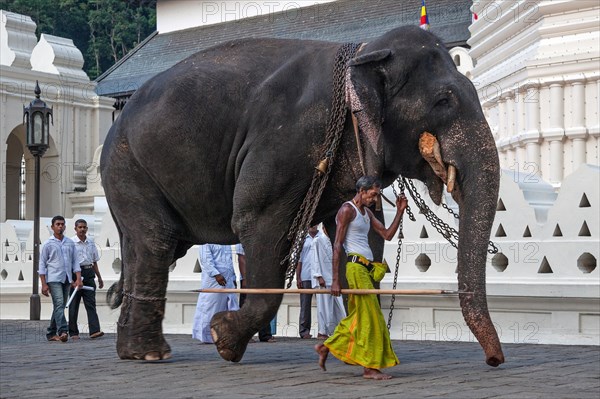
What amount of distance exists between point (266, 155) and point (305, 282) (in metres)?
4.88

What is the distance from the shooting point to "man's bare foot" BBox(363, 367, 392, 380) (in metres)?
7.89

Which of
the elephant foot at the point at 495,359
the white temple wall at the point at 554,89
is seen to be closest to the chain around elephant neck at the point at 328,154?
the elephant foot at the point at 495,359

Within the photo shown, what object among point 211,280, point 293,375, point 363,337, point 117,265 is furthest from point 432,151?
point 117,265

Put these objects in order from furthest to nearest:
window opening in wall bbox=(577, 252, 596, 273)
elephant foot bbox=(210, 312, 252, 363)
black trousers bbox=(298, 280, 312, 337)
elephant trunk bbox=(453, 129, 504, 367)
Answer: black trousers bbox=(298, 280, 312, 337) → window opening in wall bbox=(577, 252, 596, 273) → elephant foot bbox=(210, 312, 252, 363) → elephant trunk bbox=(453, 129, 504, 367)

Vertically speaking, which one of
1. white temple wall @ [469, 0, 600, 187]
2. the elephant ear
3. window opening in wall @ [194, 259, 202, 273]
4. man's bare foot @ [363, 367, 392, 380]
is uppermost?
white temple wall @ [469, 0, 600, 187]

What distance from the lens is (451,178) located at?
7996 millimetres

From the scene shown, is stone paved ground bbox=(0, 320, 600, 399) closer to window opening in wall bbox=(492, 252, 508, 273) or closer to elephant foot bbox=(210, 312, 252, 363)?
elephant foot bbox=(210, 312, 252, 363)

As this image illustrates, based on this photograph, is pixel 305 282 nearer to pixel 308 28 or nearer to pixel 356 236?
pixel 356 236

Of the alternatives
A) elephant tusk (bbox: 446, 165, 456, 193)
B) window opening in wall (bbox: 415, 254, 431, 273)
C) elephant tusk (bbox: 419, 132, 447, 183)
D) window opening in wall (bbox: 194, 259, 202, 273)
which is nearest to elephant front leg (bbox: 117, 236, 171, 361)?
elephant tusk (bbox: 419, 132, 447, 183)

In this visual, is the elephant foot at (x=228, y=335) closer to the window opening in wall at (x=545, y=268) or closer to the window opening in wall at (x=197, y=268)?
the window opening in wall at (x=545, y=268)

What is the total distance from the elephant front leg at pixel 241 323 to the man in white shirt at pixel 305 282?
13.3 feet

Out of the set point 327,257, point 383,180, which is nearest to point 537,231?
point 327,257

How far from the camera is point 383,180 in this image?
27.5 ft

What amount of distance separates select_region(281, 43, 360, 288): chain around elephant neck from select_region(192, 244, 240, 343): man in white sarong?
3.64 m
